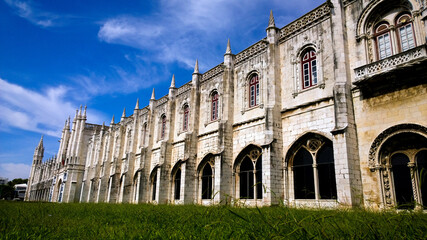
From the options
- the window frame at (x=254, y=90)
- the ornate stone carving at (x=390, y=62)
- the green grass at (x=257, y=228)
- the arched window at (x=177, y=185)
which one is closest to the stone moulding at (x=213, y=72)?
the window frame at (x=254, y=90)

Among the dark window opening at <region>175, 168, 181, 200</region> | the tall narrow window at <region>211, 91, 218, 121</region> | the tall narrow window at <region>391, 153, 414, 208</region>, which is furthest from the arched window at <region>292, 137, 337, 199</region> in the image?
the dark window opening at <region>175, 168, 181, 200</region>

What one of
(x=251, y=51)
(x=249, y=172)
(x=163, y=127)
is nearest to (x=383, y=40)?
(x=251, y=51)

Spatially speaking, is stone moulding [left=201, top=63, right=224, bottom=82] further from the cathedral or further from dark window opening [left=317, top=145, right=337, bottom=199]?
dark window opening [left=317, top=145, right=337, bottom=199]

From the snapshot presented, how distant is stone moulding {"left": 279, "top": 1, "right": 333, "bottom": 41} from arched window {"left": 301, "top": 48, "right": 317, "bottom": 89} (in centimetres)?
149

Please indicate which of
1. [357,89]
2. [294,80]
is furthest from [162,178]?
[357,89]

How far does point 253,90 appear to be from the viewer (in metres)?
18.6

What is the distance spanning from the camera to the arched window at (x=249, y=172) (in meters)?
16.8

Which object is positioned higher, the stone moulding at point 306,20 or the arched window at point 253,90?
the stone moulding at point 306,20

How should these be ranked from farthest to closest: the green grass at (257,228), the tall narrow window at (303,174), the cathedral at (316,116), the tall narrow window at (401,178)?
the tall narrow window at (303,174), the cathedral at (316,116), the tall narrow window at (401,178), the green grass at (257,228)

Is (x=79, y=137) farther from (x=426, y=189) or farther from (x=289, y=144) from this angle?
(x=426, y=189)

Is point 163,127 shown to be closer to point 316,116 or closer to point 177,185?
point 177,185

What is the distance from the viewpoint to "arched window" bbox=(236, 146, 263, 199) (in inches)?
661

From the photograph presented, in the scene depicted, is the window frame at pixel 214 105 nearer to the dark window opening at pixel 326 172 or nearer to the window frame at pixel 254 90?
the window frame at pixel 254 90

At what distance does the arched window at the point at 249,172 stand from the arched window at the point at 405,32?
878cm
